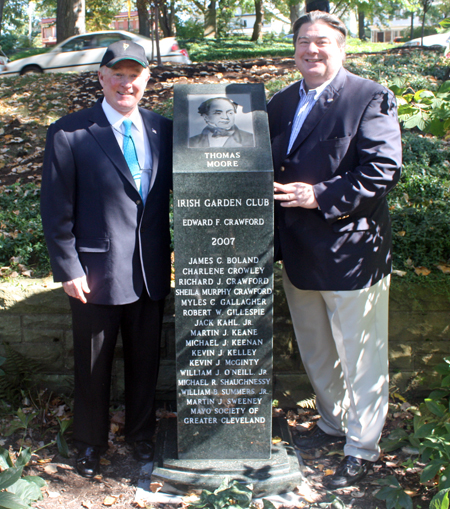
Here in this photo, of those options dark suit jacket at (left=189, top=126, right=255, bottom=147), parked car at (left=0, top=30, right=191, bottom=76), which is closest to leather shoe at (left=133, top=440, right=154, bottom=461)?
dark suit jacket at (left=189, top=126, right=255, bottom=147)

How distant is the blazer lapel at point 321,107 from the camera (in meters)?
2.81

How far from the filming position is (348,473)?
9.80 ft

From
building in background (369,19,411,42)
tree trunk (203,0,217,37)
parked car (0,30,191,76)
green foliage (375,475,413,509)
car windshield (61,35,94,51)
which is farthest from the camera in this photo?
building in background (369,19,411,42)

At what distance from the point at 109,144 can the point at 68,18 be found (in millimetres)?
14220

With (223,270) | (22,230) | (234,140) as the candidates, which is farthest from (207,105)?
(22,230)

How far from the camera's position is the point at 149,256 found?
2932mm

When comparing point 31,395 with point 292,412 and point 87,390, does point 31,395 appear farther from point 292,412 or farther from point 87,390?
point 292,412

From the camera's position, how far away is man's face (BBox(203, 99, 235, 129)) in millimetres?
2801

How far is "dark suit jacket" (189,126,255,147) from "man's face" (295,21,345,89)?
0.49m

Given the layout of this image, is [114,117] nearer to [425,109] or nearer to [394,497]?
[425,109]

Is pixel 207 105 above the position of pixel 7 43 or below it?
below

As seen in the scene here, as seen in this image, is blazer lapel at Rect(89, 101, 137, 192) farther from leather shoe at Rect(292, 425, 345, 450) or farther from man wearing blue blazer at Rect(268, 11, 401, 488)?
leather shoe at Rect(292, 425, 345, 450)

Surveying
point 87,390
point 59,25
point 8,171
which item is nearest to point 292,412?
point 87,390

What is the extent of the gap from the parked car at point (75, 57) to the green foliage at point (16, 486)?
478 inches
